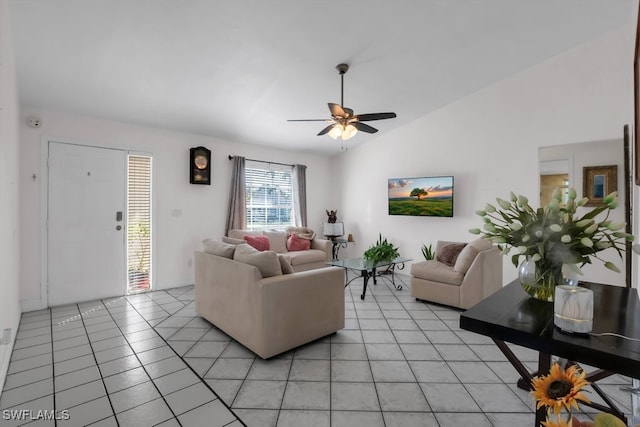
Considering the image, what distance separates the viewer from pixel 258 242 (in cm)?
488

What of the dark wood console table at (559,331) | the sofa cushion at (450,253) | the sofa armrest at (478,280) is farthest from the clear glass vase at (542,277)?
the sofa cushion at (450,253)

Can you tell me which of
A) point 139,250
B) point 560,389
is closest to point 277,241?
point 139,250

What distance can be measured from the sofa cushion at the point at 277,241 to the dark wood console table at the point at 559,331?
13.3 feet

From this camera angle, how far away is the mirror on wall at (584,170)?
11.5 ft

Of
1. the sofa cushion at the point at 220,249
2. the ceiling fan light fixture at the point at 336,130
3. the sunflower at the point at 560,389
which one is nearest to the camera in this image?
the sunflower at the point at 560,389

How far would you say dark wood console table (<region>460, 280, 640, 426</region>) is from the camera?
3.09 ft

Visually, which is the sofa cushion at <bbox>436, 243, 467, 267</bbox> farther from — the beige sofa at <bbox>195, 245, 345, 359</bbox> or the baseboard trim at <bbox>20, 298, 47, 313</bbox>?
the baseboard trim at <bbox>20, 298, 47, 313</bbox>

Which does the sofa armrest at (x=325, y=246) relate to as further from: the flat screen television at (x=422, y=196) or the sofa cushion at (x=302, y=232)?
the flat screen television at (x=422, y=196)

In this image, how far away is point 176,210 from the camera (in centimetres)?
457

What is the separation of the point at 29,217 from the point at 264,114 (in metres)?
3.13

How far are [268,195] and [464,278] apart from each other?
12.5ft

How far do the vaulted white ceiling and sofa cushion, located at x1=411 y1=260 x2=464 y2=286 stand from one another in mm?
2380


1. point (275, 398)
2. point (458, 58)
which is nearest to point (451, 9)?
point (458, 58)

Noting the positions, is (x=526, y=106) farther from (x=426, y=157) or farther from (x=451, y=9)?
(x=451, y=9)
